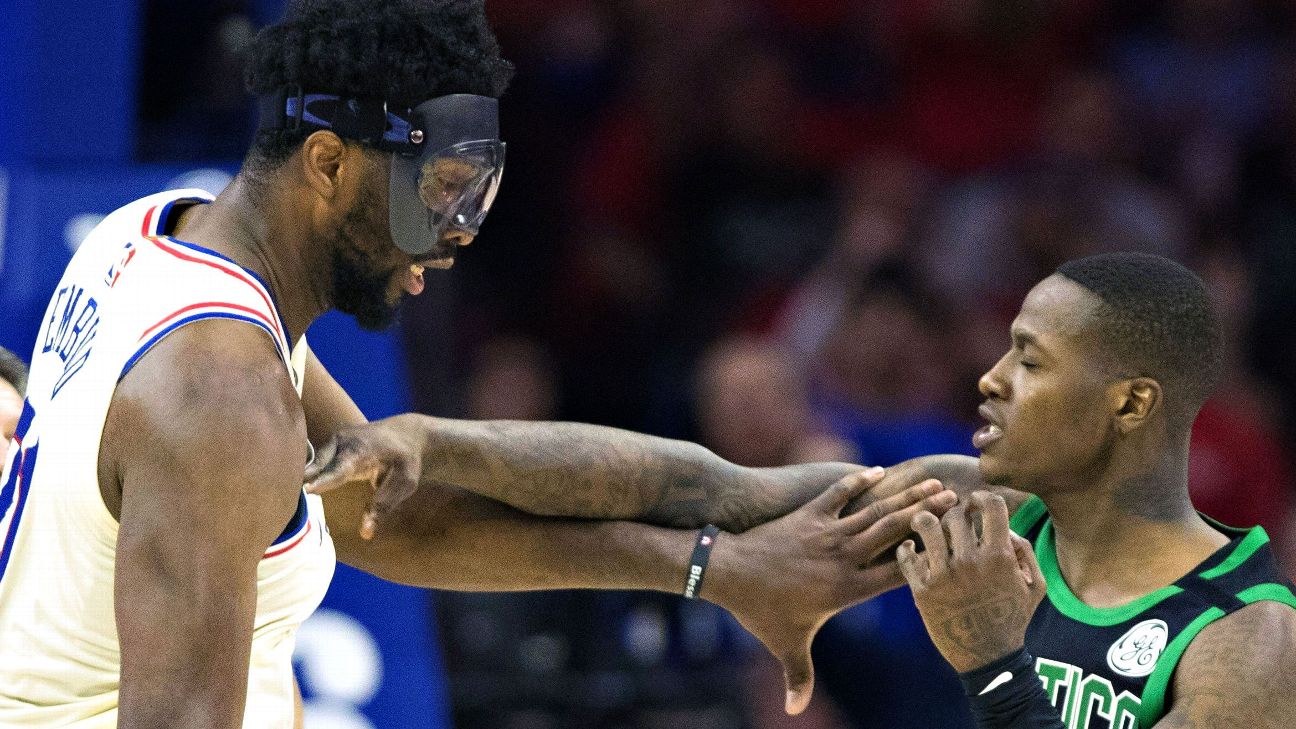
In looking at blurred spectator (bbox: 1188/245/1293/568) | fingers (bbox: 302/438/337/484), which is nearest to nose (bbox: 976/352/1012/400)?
fingers (bbox: 302/438/337/484)

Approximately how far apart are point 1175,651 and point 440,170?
1.54m

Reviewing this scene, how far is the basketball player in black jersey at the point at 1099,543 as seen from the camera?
9.91 ft

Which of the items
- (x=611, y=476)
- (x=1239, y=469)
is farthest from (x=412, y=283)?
(x=1239, y=469)

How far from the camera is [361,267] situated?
118 inches

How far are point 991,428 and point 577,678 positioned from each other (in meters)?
2.80

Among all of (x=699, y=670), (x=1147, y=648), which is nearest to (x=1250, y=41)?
(x=699, y=670)

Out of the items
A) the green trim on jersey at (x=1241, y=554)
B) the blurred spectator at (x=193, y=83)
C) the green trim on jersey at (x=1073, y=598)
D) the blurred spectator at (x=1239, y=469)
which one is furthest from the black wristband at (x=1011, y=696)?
the blurred spectator at (x=1239, y=469)

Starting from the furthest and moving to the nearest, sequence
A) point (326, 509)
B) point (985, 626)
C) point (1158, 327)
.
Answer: point (326, 509)
point (1158, 327)
point (985, 626)

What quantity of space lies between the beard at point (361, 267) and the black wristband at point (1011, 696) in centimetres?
124

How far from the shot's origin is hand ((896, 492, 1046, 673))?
3.03 metres

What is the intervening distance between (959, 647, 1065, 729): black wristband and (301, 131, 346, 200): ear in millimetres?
1402

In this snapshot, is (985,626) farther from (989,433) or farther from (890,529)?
(890,529)

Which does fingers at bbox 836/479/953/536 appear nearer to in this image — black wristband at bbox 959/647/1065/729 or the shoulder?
black wristband at bbox 959/647/1065/729

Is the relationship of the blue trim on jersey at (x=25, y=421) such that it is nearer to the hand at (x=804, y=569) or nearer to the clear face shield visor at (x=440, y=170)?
the clear face shield visor at (x=440, y=170)
